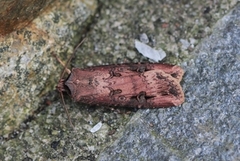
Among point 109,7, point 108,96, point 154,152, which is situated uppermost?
point 109,7

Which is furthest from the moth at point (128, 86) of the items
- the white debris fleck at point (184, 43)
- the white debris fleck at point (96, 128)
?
the white debris fleck at point (184, 43)

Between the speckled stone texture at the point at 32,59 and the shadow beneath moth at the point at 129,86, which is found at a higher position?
the speckled stone texture at the point at 32,59

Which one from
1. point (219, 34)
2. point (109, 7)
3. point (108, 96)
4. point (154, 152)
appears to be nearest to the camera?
point (154, 152)

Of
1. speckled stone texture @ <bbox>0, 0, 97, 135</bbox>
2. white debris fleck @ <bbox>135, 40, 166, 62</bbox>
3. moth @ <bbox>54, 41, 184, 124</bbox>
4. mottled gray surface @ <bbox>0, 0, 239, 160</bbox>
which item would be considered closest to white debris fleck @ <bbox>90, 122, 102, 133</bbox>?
mottled gray surface @ <bbox>0, 0, 239, 160</bbox>

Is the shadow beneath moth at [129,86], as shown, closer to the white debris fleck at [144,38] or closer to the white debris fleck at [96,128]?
the white debris fleck at [96,128]

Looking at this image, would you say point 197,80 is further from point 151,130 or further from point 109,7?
point 109,7

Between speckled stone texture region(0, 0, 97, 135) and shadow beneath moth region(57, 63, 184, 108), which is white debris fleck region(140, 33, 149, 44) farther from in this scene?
speckled stone texture region(0, 0, 97, 135)

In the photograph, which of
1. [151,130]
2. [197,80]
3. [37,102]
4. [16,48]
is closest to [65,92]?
[37,102]
